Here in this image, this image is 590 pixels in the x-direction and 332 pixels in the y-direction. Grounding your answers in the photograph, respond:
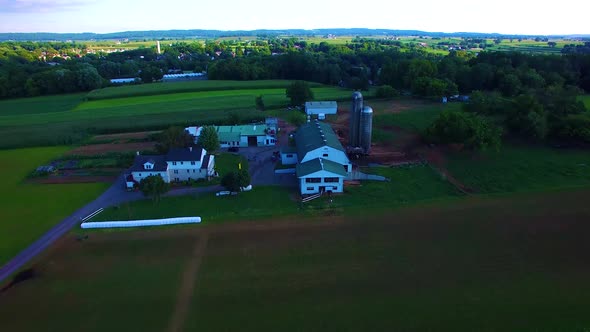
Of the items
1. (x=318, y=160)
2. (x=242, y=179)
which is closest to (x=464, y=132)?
(x=318, y=160)

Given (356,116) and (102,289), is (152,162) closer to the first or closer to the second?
(102,289)

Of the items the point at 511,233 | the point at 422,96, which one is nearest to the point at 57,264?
the point at 511,233

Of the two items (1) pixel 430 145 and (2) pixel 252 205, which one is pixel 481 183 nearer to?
(1) pixel 430 145

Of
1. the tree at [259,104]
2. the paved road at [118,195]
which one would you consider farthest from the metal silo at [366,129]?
the tree at [259,104]

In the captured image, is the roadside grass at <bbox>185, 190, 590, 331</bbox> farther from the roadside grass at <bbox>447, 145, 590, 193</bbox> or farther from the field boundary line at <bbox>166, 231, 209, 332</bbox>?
the roadside grass at <bbox>447, 145, 590, 193</bbox>

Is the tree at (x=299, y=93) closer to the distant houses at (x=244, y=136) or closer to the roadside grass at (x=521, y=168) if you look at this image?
the distant houses at (x=244, y=136)

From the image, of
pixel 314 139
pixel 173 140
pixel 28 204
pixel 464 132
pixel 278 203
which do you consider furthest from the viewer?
pixel 173 140

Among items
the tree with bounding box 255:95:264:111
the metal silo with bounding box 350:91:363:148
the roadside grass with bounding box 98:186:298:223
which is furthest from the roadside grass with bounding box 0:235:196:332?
the tree with bounding box 255:95:264:111
